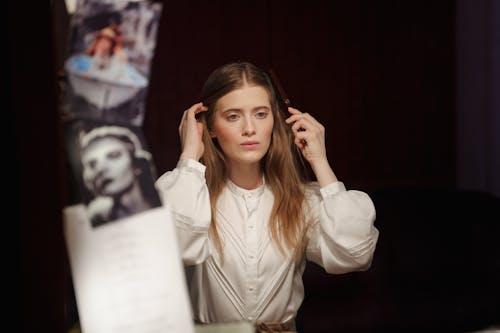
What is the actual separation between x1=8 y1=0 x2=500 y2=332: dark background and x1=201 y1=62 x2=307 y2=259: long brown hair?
0.63 feet

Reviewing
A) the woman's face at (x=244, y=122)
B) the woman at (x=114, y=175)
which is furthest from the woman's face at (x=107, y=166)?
the woman's face at (x=244, y=122)

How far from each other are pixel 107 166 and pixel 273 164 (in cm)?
46

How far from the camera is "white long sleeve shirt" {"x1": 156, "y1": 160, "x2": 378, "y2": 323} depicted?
38.3 inches

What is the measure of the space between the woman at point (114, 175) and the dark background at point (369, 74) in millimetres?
523

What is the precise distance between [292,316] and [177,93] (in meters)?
0.50

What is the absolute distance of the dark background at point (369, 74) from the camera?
1286 mm

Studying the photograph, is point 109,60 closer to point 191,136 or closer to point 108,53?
point 108,53

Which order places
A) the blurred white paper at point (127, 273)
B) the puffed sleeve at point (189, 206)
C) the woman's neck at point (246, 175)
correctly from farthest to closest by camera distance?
1. the woman's neck at point (246, 175)
2. the puffed sleeve at point (189, 206)
3. the blurred white paper at point (127, 273)

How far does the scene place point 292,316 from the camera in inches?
43.8

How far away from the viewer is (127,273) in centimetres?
70

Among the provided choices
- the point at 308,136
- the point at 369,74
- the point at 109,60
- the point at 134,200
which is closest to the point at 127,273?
the point at 134,200

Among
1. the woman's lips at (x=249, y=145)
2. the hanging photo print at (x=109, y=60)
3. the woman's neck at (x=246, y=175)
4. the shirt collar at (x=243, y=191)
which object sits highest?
the hanging photo print at (x=109, y=60)

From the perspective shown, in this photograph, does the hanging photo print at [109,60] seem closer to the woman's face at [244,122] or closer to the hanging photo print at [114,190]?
the hanging photo print at [114,190]

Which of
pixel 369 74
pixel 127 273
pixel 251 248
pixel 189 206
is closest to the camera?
pixel 127 273
